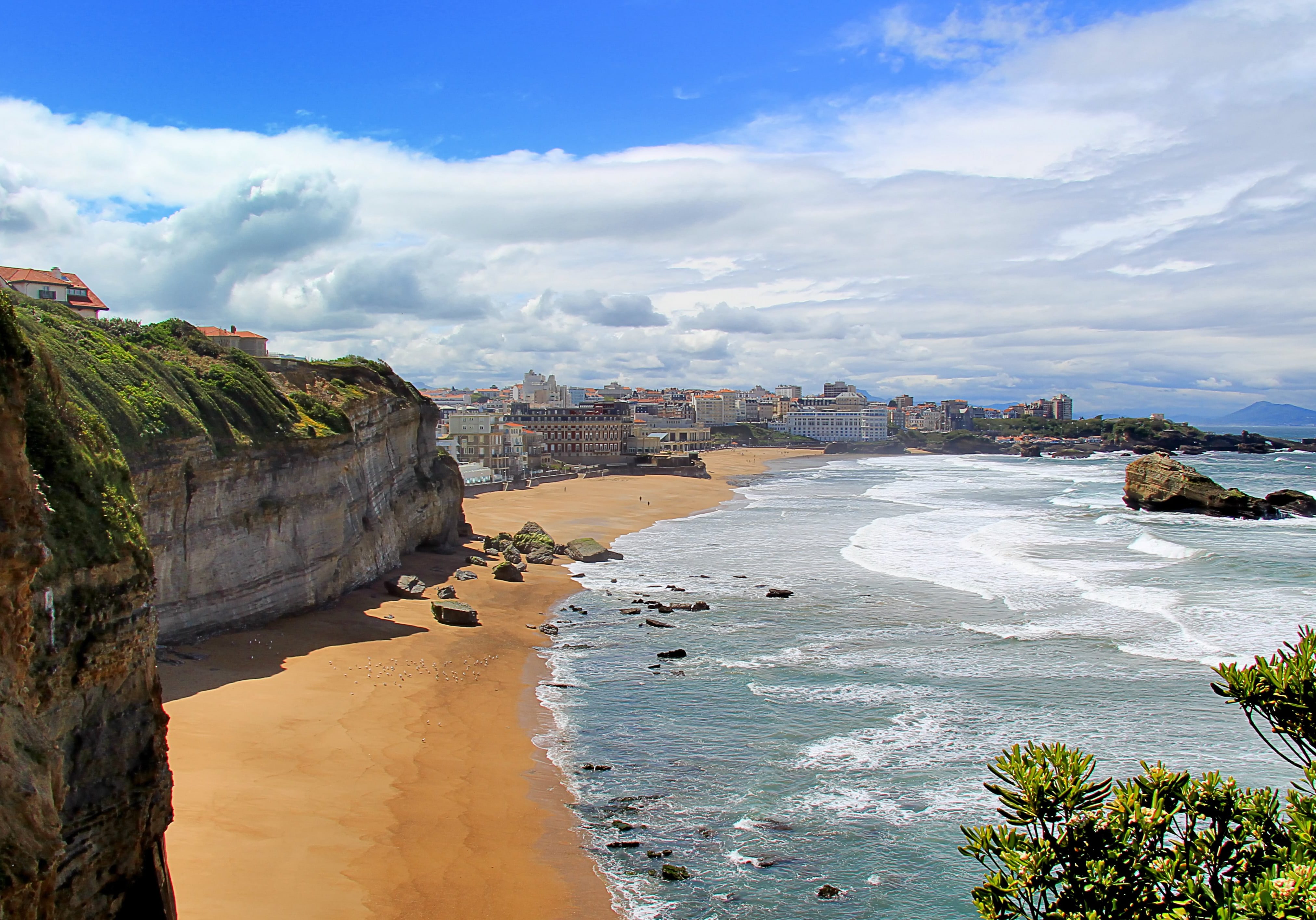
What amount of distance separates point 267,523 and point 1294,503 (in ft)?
193

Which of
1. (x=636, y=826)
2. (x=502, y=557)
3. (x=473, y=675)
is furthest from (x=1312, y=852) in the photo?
(x=502, y=557)

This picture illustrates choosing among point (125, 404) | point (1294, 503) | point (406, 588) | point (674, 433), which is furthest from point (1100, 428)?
point (125, 404)

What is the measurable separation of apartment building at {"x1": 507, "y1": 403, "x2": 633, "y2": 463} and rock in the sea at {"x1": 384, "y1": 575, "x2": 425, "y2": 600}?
77.6 m

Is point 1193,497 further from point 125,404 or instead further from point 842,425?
point 842,425

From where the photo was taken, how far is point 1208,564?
115 ft

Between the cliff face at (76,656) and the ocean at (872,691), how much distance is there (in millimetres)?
6181

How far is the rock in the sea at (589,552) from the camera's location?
128ft

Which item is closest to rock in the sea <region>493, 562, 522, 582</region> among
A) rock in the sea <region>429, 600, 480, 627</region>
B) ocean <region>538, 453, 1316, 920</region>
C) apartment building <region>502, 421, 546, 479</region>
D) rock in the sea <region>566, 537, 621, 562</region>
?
ocean <region>538, 453, 1316, 920</region>

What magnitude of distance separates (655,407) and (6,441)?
175942mm

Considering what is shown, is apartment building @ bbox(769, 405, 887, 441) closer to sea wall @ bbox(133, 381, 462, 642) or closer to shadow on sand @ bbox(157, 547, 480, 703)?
sea wall @ bbox(133, 381, 462, 642)

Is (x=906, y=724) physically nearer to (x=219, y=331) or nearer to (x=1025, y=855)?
(x=1025, y=855)

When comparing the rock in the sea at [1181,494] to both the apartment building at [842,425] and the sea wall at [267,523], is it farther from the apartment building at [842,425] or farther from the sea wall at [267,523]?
the apartment building at [842,425]

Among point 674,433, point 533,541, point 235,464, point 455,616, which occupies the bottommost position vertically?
point 455,616

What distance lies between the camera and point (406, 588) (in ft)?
92.1
